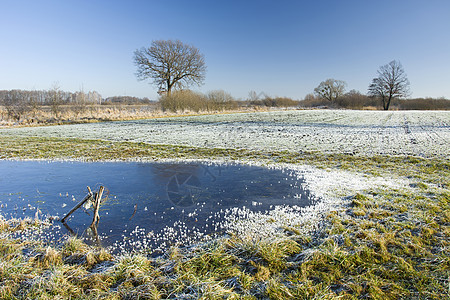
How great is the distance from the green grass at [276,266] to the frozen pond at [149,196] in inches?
18.5

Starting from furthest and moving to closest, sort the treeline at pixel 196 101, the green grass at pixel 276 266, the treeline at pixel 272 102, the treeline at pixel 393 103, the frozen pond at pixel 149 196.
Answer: the treeline at pixel 272 102 → the treeline at pixel 393 103 → the treeline at pixel 196 101 → the frozen pond at pixel 149 196 → the green grass at pixel 276 266

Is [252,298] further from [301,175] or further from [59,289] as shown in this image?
[301,175]

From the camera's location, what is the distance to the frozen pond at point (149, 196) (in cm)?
363

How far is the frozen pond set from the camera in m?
3.63

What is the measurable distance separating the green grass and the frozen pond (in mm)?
469

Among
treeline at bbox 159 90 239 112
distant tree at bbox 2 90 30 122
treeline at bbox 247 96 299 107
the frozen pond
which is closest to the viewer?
the frozen pond

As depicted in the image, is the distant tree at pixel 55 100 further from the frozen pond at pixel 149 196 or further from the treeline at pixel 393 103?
the treeline at pixel 393 103

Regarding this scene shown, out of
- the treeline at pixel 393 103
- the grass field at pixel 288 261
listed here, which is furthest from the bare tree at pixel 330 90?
the grass field at pixel 288 261

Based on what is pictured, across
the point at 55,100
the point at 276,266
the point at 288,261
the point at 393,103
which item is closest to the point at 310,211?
the point at 288,261

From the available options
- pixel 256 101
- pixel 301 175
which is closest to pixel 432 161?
pixel 301 175

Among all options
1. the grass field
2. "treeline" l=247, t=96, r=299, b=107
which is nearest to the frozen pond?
the grass field

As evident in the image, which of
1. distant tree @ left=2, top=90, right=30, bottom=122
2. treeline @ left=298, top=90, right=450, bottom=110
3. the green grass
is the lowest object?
the green grass

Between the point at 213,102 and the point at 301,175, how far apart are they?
29.9m

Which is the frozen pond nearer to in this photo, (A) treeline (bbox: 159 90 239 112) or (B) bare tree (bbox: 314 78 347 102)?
(A) treeline (bbox: 159 90 239 112)
